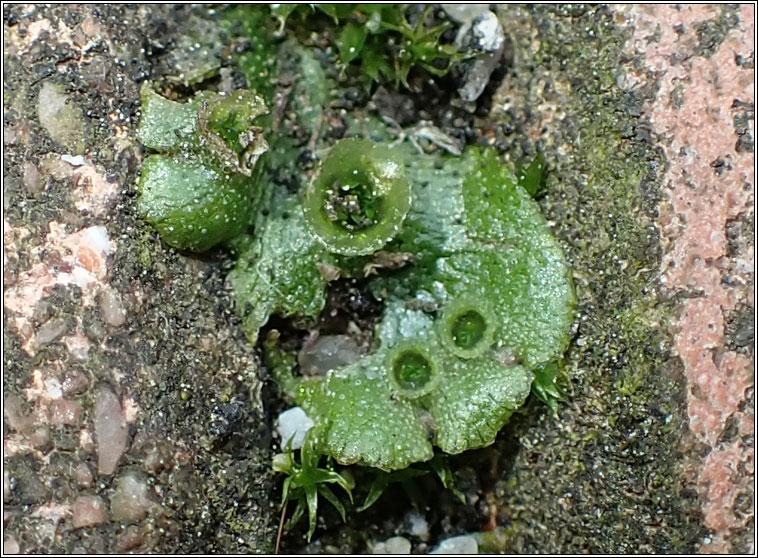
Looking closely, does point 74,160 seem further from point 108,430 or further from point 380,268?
point 380,268

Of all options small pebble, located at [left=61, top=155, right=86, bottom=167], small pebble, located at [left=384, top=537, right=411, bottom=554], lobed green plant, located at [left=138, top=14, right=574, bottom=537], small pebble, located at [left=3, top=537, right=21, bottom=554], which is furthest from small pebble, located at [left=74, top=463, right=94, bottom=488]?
small pebble, located at [left=384, top=537, right=411, bottom=554]

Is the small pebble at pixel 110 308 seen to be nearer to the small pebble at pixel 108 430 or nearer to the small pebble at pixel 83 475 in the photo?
the small pebble at pixel 108 430

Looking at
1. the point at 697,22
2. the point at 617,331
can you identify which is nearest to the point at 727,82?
the point at 697,22

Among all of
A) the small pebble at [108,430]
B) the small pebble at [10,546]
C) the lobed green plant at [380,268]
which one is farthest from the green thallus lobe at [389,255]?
the small pebble at [10,546]

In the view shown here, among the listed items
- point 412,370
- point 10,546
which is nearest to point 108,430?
point 10,546

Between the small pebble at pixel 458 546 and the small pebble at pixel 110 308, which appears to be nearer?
the small pebble at pixel 110 308

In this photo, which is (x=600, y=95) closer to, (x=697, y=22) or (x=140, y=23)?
(x=697, y=22)

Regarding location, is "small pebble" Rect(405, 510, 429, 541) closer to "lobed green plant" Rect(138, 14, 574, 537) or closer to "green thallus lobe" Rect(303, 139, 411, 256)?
"lobed green plant" Rect(138, 14, 574, 537)
